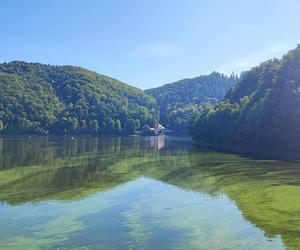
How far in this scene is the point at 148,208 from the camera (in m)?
29.5

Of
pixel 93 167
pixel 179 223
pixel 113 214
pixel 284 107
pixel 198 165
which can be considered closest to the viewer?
pixel 179 223

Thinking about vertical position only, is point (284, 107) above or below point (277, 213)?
above

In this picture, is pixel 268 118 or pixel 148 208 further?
pixel 268 118

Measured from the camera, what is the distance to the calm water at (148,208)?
70.3ft

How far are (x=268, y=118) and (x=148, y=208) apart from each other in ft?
190

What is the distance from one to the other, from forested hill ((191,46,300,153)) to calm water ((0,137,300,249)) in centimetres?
2902

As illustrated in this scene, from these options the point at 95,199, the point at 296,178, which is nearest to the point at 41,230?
the point at 95,199

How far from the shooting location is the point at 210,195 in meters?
34.8

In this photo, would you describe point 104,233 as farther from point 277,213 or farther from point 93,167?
point 93,167

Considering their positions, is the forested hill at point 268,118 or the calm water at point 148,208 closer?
the calm water at point 148,208

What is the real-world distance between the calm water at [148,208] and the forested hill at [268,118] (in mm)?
29018

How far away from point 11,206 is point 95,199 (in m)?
5.85

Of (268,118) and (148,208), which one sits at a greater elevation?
(268,118)

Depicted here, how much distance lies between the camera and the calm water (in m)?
21.4
